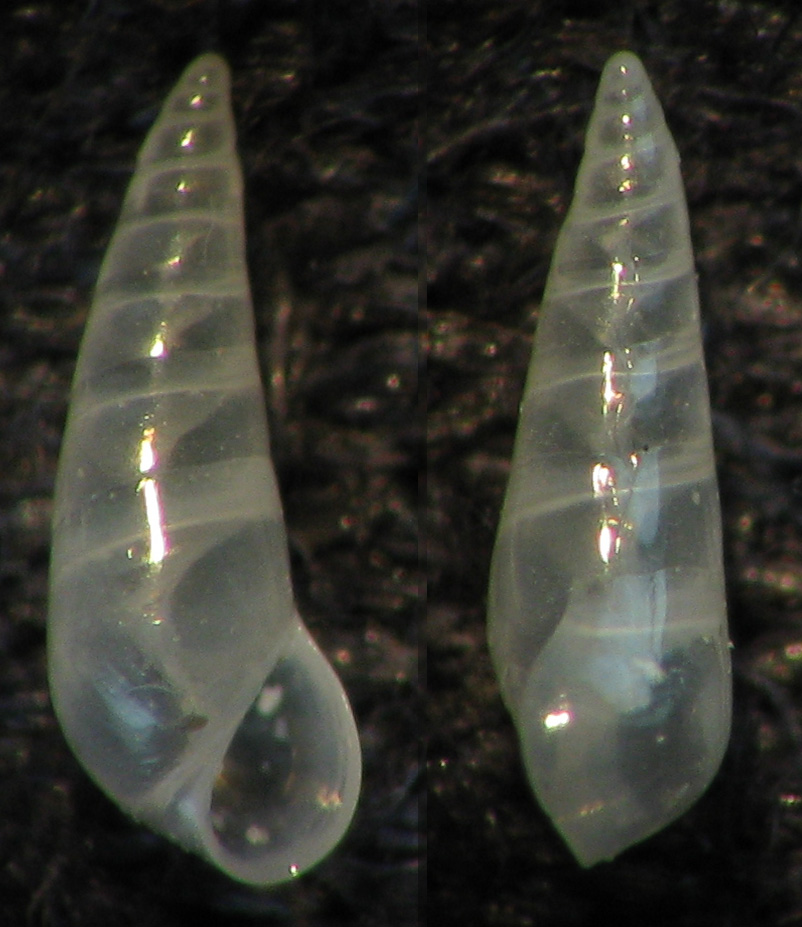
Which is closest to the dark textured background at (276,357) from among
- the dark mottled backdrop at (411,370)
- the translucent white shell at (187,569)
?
the dark mottled backdrop at (411,370)

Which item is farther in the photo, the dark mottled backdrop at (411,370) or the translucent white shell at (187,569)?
the dark mottled backdrop at (411,370)

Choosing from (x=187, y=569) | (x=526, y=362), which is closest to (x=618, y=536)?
(x=526, y=362)

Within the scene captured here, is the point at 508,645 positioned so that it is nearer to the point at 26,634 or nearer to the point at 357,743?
the point at 357,743

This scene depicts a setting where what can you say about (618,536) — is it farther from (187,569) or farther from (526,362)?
(187,569)

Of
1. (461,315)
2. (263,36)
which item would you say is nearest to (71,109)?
(263,36)

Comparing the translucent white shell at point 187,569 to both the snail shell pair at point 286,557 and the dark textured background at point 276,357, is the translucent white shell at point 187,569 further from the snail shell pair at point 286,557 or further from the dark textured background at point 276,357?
the dark textured background at point 276,357

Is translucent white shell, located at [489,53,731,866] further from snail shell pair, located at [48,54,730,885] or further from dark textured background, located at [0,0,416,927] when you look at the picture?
dark textured background, located at [0,0,416,927]
